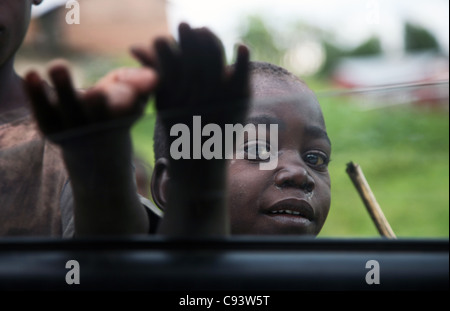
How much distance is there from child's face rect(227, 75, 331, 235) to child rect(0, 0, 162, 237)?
28 centimetres

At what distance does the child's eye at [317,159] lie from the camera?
1.35m

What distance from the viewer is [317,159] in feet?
4.50

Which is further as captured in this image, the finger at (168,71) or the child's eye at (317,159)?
the child's eye at (317,159)

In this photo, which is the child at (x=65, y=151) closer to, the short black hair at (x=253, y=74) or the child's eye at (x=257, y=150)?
the short black hair at (x=253, y=74)

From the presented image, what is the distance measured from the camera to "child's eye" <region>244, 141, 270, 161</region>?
126 cm

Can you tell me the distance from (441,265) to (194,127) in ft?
1.27

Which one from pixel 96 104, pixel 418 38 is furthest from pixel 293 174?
pixel 418 38

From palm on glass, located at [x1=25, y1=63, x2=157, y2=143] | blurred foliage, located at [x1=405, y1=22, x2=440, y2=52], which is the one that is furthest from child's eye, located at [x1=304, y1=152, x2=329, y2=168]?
blurred foliage, located at [x1=405, y1=22, x2=440, y2=52]

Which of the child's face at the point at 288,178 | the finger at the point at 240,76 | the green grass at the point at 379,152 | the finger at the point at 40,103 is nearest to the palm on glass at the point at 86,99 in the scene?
the finger at the point at 40,103

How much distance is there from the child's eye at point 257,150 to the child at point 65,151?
236mm

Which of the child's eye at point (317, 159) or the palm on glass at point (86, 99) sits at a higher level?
the child's eye at point (317, 159)

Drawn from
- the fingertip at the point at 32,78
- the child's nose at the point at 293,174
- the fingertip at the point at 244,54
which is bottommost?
the fingertip at the point at 32,78

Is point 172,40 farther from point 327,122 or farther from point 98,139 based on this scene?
point 327,122

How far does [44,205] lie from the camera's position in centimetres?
136
